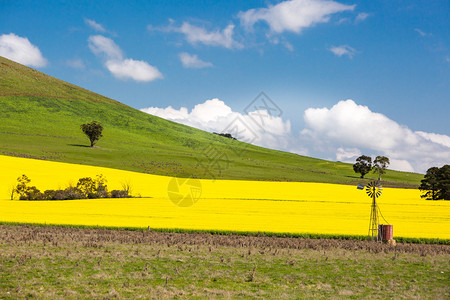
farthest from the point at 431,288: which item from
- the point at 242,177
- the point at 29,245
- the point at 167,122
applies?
the point at 167,122

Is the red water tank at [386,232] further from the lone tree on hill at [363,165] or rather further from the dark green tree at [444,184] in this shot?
the lone tree on hill at [363,165]

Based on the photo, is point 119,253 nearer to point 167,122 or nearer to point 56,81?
point 167,122

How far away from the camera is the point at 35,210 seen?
3209cm

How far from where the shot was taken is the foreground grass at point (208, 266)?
12484 millimetres

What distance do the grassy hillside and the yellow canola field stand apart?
21333 millimetres

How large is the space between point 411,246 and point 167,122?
13741cm

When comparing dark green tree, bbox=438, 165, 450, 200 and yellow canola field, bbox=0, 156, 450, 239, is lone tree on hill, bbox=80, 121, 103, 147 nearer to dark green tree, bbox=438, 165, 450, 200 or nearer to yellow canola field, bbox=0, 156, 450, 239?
yellow canola field, bbox=0, 156, 450, 239

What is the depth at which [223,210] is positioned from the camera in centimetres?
3331

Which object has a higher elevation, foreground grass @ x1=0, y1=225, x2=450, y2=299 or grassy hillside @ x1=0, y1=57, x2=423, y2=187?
grassy hillside @ x1=0, y1=57, x2=423, y2=187

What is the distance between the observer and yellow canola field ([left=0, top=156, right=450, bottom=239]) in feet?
87.5

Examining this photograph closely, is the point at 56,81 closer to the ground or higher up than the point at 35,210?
higher up

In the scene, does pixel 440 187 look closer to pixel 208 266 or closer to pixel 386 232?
pixel 386 232

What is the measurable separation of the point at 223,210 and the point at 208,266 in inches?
683

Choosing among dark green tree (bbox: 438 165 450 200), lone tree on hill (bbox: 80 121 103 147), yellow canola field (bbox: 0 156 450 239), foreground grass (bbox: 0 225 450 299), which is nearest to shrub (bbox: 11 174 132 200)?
yellow canola field (bbox: 0 156 450 239)
